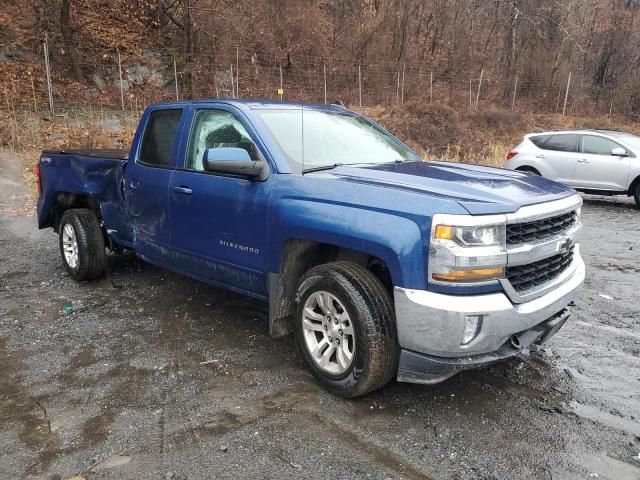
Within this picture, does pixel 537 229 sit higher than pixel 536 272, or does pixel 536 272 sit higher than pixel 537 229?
pixel 537 229

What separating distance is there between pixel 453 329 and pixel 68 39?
1974 cm

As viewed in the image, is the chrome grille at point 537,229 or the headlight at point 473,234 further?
the chrome grille at point 537,229

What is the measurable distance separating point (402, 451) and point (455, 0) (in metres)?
32.5

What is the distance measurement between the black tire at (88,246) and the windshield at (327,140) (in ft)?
8.80

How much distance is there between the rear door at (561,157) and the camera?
11.6 meters

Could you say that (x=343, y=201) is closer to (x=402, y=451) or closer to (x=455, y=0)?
(x=402, y=451)

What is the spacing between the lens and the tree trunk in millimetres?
18312

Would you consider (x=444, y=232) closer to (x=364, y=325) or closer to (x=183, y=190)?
(x=364, y=325)

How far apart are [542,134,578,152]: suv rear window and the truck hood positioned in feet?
29.0

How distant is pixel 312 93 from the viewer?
23312 millimetres

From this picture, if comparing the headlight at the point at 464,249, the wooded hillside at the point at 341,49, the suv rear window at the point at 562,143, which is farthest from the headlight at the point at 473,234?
the wooded hillside at the point at 341,49

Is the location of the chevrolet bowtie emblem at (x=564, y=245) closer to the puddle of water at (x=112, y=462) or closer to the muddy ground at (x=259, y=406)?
the muddy ground at (x=259, y=406)

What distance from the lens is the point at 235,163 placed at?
3656 mm

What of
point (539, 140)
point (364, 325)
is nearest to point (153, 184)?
point (364, 325)
